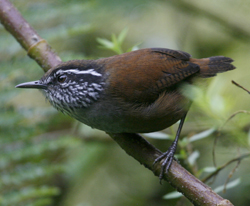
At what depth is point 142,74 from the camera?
255cm

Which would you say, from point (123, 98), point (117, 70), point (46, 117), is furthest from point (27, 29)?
point (46, 117)

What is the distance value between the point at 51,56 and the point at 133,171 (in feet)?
9.45

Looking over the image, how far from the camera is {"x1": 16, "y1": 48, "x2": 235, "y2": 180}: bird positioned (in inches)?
99.3

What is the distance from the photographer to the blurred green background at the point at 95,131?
3529 mm

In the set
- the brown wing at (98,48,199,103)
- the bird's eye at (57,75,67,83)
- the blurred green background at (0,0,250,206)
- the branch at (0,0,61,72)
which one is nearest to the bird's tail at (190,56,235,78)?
the blurred green background at (0,0,250,206)

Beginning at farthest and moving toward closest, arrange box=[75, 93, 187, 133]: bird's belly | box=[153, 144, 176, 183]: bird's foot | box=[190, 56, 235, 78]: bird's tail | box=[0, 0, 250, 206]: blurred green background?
box=[0, 0, 250, 206]: blurred green background → box=[190, 56, 235, 78]: bird's tail → box=[75, 93, 187, 133]: bird's belly → box=[153, 144, 176, 183]: bird's foot

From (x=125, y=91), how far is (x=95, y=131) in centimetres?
234

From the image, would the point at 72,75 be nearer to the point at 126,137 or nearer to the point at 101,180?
the point at 126,137

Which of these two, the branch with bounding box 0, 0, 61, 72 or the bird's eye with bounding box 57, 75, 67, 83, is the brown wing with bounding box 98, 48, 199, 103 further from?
the branch with bounding box 0, 0, 61, 72

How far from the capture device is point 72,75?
2711mm

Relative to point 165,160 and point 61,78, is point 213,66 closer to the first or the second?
point 165,160

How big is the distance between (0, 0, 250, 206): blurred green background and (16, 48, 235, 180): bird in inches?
10.1

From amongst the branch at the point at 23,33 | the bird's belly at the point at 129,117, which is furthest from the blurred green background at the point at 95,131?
the branch at the point at 23,33

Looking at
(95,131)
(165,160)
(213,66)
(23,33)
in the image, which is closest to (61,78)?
(23,33)
